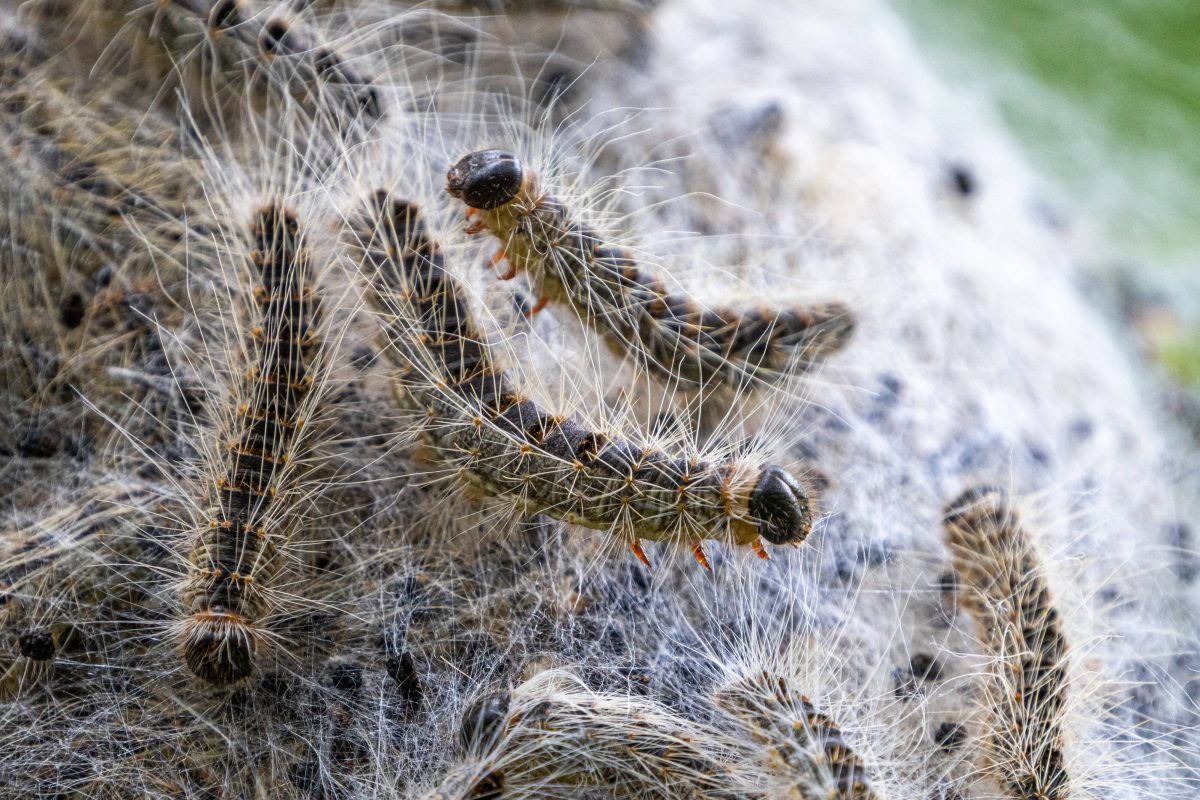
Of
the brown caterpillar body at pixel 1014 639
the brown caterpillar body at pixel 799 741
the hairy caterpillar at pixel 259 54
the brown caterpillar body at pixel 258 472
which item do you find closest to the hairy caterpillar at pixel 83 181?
the hairy caterpillar at pixel 259 54

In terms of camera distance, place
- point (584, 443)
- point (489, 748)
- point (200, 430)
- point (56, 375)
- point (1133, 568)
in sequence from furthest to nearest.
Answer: point (1133, 568), point (56, 375), point (200, 430), point (584, 443), point (489, 748)

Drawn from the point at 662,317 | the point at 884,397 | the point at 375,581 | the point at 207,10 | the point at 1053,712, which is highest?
the point at 207,10

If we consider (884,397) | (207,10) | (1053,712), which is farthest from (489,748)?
(207,10)

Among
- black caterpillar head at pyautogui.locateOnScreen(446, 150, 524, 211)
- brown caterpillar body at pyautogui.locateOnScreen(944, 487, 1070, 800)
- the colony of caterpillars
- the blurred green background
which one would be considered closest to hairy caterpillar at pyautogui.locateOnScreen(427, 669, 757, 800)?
the colony of caterpillars

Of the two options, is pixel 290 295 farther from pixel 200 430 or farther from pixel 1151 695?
pixel 1151 695

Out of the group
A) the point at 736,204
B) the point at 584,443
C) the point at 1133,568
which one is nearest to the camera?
the point at 584,443

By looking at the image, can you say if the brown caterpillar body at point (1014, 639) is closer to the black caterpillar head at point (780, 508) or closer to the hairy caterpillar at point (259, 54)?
the black caterpillar head at point (780, 508)

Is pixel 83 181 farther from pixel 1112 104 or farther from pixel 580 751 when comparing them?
pixel 1112 104
